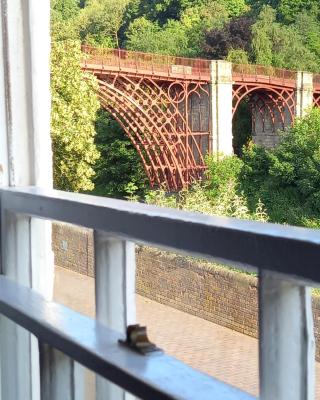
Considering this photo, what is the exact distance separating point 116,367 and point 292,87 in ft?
39.7

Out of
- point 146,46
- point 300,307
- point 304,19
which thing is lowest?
point 300,307

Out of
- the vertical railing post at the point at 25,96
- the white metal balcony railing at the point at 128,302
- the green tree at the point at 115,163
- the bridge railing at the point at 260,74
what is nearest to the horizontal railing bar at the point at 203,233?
the white metal balcony railing at the point at 128,302

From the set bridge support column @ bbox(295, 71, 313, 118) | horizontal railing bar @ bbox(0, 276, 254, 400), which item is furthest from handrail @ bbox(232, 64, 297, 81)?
horizontal railing bar @ bbox(0, 276, 254, 400)

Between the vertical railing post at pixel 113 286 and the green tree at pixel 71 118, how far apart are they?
781 cm

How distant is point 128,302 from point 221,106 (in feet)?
37.6

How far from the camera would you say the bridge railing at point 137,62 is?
31.7ft

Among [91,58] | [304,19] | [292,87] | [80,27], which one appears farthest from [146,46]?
[304,19]

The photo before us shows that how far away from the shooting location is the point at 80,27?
41.1ft

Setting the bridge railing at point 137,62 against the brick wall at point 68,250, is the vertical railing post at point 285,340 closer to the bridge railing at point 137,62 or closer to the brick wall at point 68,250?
the brick wall at point 68,250

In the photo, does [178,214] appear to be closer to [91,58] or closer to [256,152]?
[91,58]

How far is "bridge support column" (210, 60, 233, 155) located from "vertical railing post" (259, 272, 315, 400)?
36.7 ft

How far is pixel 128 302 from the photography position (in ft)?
1.60

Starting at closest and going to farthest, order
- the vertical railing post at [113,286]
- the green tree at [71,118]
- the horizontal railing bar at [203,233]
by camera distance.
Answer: the horizontal railing bar at [203,233], the vertical railing post at [113,286], the green tree at [71,118]

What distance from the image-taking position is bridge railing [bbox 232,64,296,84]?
1140 centimetres
